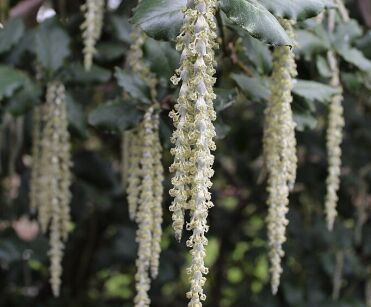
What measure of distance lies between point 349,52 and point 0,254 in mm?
1140

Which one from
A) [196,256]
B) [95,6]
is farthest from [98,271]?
[196,256]

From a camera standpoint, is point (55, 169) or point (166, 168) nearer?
point (55, 169)

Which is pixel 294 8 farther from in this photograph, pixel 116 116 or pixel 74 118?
pixel 74 118

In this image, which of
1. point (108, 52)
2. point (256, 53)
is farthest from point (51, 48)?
point (256, 53)

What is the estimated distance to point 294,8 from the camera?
3.16 feet

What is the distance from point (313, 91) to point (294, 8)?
1.04 feet

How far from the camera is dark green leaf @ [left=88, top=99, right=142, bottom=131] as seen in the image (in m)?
1.23

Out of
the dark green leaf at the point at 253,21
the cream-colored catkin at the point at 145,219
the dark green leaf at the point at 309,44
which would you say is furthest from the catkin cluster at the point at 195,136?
the dark green leaf at the point at 309,44

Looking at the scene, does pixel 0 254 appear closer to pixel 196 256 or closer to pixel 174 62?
pixel 174 62

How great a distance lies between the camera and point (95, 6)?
1277 millimetres

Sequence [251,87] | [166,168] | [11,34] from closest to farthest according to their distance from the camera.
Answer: [251,87] < [11,34] < [166,168]

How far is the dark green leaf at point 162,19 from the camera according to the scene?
902mm

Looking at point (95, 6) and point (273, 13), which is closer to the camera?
point (273, 13)

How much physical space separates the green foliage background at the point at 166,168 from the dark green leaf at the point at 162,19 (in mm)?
295
